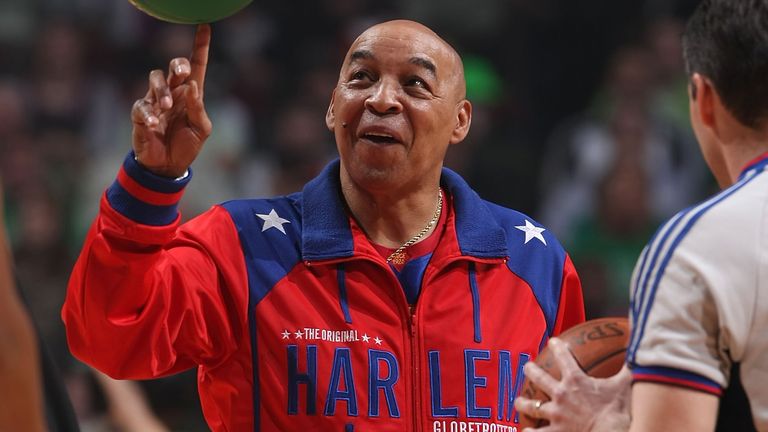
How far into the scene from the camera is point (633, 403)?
2.29 metres

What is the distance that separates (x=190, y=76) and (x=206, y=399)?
1003 mm

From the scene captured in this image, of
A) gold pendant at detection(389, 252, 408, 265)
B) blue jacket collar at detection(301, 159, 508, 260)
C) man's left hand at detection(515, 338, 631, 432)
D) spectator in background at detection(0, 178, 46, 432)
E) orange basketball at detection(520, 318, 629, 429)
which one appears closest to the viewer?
spectator in background at detection(0, 178, 46, 432)

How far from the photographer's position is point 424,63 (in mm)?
3742

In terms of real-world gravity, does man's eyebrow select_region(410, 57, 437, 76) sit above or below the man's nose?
above

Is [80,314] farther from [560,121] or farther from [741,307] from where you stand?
[560,121]

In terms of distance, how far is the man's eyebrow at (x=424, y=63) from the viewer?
373cm

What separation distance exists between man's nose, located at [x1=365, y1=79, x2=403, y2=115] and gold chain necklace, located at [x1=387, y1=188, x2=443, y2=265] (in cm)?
39

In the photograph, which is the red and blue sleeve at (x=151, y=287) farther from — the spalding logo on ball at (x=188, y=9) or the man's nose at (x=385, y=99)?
the man's nose at (x=385, y=99)

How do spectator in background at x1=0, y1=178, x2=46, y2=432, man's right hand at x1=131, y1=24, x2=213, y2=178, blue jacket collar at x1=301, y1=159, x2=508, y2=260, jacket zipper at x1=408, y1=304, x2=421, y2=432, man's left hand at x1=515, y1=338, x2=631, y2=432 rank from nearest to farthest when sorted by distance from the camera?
spectator in background at x1=0, y1=178, x2=46, y2=432 → man's left hand at x1=515, y1=338, x2=631, y2=432 → man's right hand at x1=131, y1=24, x2=213, y2=178 → jacket zipper at x1=408, y1=304, x2=421, y2=432 → blue jacket collar at x1=301, y1=159, x2=508, y2=260

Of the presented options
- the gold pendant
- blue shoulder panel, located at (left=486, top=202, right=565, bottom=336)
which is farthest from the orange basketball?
the gold pendant

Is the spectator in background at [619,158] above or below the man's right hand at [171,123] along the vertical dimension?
below

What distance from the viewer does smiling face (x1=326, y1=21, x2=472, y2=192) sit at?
3676 millimetres

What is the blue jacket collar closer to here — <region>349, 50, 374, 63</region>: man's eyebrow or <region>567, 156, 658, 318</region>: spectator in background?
<region>349, 50, 374, 63</region>: man's eyebrow

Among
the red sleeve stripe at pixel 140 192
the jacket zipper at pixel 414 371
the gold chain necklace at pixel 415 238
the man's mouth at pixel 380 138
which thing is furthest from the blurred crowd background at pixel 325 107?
the red sleeve stripe at pixel 140 192
